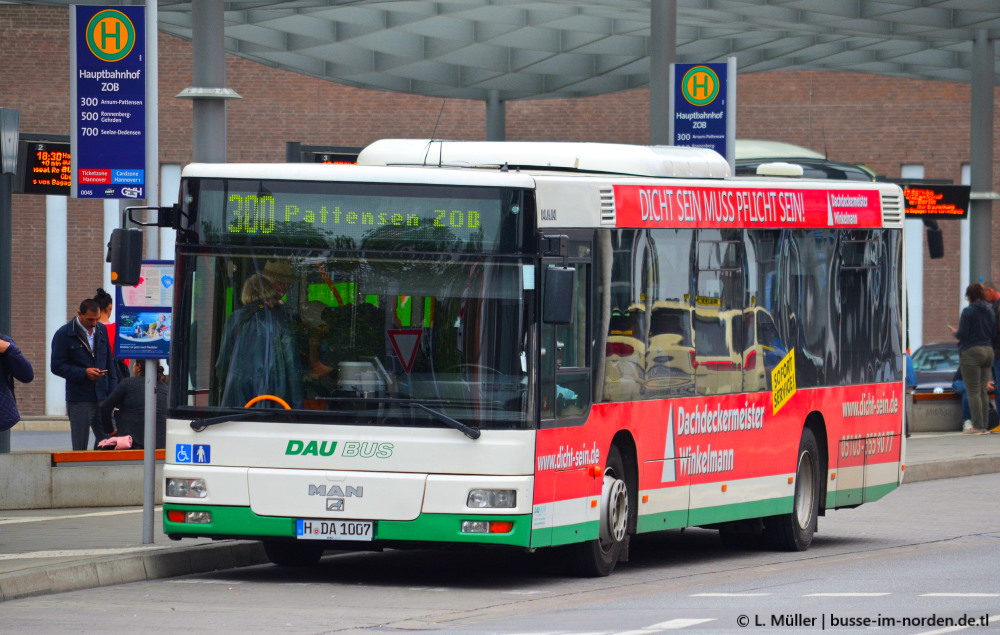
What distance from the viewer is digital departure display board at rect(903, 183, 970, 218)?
95.2 feet

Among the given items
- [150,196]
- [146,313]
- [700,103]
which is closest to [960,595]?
[150,196]

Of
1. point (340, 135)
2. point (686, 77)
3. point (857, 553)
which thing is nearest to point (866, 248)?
point (857, 553)

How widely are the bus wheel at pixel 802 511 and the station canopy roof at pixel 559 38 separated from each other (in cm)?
1036

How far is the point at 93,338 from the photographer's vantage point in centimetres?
1834

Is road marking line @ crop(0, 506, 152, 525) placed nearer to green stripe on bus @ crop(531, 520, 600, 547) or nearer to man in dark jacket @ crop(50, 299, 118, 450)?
man in dark jacket @ crop(50, 299, 118, 450)

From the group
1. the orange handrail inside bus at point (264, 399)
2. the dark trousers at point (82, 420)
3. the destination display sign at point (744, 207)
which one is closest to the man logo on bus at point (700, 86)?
the destination display sign at point (744, 207)

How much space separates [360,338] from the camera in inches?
444

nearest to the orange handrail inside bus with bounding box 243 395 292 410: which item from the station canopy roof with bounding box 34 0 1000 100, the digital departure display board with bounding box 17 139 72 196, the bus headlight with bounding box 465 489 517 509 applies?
the bus headlight with bounding box 465 489 517 509

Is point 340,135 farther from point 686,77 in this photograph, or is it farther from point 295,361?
point 295,361

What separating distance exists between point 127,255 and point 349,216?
140 centimetres

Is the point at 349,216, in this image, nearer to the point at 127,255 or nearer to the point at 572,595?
the point at 127,255

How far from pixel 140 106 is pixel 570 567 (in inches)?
168

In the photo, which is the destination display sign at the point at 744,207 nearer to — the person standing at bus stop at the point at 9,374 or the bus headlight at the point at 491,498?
the bus headlight at the point at 491,498

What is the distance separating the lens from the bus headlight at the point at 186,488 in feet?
37.7
